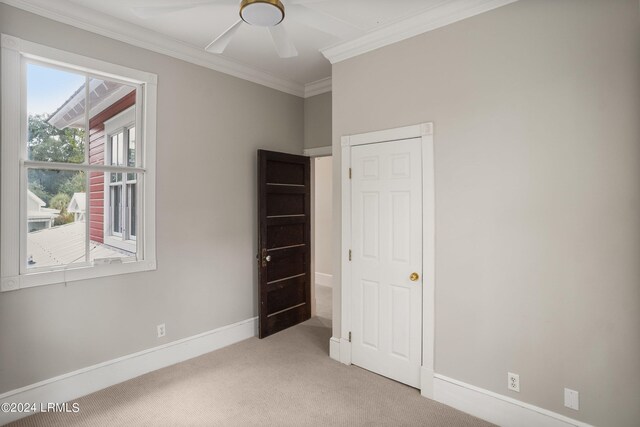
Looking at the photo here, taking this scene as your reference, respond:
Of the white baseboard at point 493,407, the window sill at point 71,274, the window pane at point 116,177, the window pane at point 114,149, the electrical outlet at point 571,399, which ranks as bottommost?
the white baseboard at point 493,407

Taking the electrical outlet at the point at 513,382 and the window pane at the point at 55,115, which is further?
the window pane at the point at 55,115

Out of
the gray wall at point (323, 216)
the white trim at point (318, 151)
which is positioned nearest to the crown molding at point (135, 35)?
the white trim at point (318, 151)

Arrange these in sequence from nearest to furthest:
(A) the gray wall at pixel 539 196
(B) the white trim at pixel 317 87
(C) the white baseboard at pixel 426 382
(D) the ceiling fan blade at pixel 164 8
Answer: (D) the ceiling fan blade at pixel 164 8 < (A) the gray wall at pixel 539 196 < (C) the white baseboard at pixel 426 382 < (B) the white trim at pixel 317 87

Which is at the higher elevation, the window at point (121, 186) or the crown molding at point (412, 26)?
the crown molding at point (412, 26)

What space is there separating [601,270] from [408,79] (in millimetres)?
1823

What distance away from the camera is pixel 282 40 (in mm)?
2080

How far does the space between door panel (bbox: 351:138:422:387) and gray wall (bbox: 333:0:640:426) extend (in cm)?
20

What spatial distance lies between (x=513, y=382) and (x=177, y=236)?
2.84 metres

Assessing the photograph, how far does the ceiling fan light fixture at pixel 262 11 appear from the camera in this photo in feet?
5.46

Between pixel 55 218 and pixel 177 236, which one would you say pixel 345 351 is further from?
pixel 55 218

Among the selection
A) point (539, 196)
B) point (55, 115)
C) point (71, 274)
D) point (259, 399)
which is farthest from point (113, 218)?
point (539, 196)

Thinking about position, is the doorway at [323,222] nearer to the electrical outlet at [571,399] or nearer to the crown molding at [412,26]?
the crown molding at [412,26]

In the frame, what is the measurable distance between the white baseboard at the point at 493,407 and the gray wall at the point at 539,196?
5cm

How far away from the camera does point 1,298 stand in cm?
229
